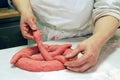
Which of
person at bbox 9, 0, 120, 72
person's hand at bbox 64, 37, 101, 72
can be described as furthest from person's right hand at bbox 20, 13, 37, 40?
person's hand at bbox 64, 37, 101, 72

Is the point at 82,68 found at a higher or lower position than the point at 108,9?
lower

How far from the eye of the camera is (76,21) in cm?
91

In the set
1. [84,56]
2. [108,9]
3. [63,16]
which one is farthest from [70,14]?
[84,56]

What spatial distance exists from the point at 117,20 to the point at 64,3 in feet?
0.71

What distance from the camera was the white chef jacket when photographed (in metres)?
0.83

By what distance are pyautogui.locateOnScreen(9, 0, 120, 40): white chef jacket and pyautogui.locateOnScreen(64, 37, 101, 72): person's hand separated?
0.17m

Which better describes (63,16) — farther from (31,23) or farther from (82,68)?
(82,68)

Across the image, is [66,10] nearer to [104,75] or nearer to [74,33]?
[74,33]

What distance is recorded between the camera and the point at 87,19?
924 mm

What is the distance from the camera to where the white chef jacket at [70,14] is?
0.83 m

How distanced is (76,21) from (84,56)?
10.2 inches

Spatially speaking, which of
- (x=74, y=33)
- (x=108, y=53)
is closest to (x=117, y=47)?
(x=108, y=53)

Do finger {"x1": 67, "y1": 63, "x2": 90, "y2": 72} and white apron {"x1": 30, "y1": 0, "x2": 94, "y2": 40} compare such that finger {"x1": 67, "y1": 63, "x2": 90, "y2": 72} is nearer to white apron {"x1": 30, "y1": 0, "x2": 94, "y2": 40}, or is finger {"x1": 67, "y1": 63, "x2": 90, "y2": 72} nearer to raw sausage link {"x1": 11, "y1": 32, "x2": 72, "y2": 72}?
raw sausage link {"x1": 11, "y1": 32, "x2": 72, "y2": 72}

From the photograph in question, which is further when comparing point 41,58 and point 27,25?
point 27,25
